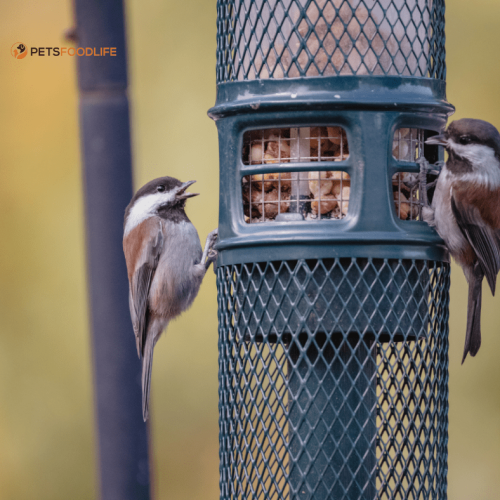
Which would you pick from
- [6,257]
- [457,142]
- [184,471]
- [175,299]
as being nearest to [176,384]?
[184,471]

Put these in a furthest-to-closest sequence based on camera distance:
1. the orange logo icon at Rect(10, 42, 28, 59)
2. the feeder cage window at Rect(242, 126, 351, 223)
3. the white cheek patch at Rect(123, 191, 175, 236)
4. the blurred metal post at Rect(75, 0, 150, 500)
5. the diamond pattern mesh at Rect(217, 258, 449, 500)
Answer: the orange logo icon at Rect(10, 42, 28, 59)
the white cheek patch at Rect(123, 191, 175, 236)
the feeder cage window at Rect(242, 126, 351, 223)
the diamond pattern mesh at Rect(217, 258, 449, 500)
the blurred metal post at Rect(75, 0, 150, 500)

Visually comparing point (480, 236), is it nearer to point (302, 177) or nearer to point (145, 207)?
point (302, 177)

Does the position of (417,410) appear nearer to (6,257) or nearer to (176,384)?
(176,384)

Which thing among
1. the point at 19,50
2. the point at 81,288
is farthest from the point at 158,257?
the point at 19,50

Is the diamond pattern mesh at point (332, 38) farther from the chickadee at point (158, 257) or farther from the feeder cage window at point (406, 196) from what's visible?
the chickadee at point (158, 257)

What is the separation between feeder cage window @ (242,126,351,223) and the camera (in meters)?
3.29

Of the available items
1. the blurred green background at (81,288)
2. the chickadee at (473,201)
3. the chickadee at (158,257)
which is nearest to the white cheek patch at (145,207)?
the chickadee at (158,257)

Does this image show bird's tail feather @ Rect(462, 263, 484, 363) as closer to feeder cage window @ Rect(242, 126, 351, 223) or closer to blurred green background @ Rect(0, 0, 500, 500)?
feeder cage window @ Rect(242, 126, 351, 223)

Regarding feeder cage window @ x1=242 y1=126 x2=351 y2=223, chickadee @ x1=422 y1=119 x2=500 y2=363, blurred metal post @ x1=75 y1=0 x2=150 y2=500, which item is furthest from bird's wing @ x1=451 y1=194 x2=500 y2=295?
blurred metal post @ x1=75 y1=0 x2=150 y2=500

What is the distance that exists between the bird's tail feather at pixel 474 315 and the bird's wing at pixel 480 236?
0.35 ft

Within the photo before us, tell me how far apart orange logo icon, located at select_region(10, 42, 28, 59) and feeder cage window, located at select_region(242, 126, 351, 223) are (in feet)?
13.6

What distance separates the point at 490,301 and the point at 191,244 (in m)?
2.99

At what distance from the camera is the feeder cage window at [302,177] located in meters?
3.29

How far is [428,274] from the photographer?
3.29m
